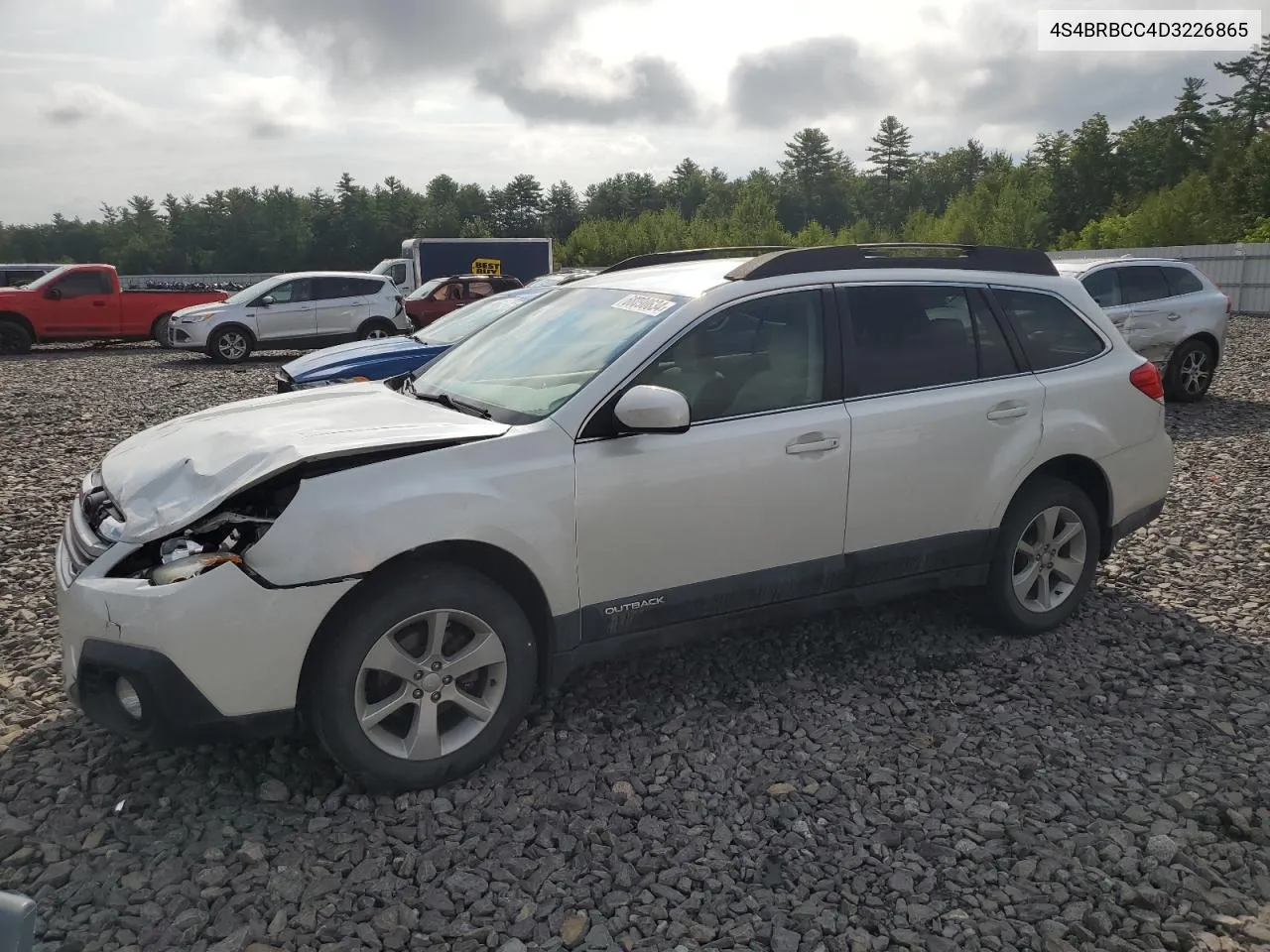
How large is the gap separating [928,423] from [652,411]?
4.73 feet

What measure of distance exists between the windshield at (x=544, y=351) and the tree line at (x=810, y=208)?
45.1 meters

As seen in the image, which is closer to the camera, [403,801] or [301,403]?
[403,801]

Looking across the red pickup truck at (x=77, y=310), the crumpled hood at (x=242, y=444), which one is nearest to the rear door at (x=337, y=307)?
the red pickup truck at (x=77, y=310)

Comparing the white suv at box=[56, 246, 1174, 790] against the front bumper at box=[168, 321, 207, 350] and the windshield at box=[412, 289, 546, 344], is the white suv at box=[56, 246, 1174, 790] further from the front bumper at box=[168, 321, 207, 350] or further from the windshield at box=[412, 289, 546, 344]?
the front bumper at box=[168, 321, 207, 350]

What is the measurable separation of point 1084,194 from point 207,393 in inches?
3316

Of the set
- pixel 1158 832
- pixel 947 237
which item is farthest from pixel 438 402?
pixel 947 237

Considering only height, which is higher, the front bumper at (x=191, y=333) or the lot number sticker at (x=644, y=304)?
the lot number sticker at (x=644, y=304)

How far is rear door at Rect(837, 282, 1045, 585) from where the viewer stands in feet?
13.7

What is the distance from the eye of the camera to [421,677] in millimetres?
3342

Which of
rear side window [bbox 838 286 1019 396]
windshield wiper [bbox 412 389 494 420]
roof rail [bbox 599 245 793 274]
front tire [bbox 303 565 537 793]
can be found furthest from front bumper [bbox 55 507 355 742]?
roof rail [bbox 599 245 793 274]

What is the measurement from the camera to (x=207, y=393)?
551 inches

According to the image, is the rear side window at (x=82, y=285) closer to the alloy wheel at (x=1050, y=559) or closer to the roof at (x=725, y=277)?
the roof at (x=725, y=277)

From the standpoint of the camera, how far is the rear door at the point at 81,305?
20.1 meters

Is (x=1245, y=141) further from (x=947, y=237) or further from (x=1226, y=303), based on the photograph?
(x=1226, y=303)
